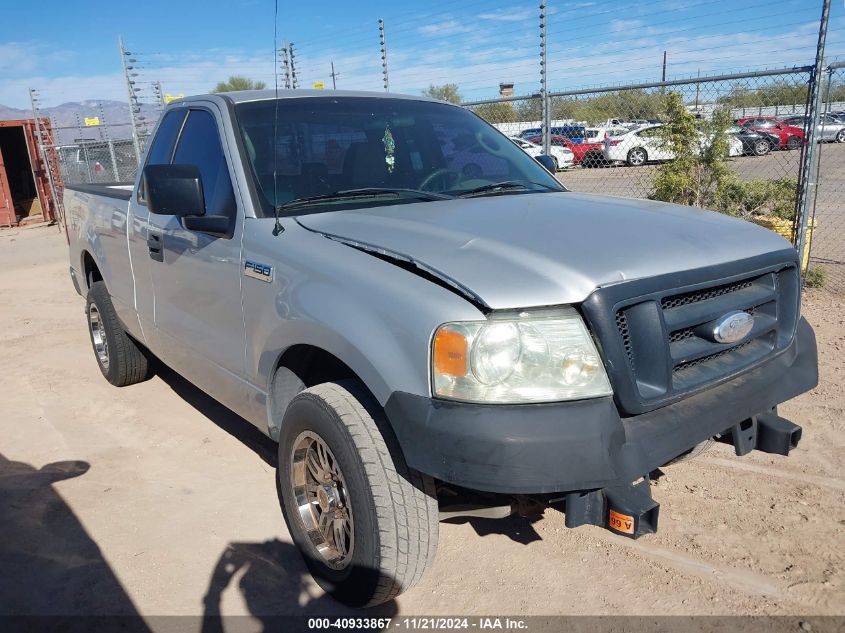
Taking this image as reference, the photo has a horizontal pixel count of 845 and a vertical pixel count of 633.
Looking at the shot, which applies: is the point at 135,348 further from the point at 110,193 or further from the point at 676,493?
the point at 676,493

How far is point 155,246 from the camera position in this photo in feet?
12.3

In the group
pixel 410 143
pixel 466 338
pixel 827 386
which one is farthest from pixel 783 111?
pixel 466 338

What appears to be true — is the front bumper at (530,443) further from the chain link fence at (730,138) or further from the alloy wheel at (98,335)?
the chain link fence at (730,138)

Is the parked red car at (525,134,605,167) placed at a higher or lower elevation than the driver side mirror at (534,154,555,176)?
lower

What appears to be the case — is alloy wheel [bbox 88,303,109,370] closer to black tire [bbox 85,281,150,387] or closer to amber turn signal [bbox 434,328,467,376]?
black tire [bbox 85,281,150,387]

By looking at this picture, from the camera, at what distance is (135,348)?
513cm

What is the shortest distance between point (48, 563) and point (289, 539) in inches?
41.6

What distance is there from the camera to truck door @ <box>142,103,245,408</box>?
3115mm

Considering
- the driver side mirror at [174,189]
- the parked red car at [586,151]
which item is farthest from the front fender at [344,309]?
the parked red car at [586,151]

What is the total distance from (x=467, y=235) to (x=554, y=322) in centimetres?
53

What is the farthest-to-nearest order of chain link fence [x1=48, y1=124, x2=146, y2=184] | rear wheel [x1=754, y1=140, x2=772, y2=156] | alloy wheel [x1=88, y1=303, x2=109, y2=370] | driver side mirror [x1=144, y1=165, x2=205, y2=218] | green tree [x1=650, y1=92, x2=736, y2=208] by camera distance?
chain link fence [x1=48, y1=124, x2=146, y2=184] → rear wheel [x1=754, y1=140, x2=772, y2=156] → green tree [x1=650, y1=92, x2=736, y2=208] → alloy wheel [x1=88, y1=303, x2=109, y2=370] → driver side mirror [x1=144, y1=165, x2=205, y2=218]

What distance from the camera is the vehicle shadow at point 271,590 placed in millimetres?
2691

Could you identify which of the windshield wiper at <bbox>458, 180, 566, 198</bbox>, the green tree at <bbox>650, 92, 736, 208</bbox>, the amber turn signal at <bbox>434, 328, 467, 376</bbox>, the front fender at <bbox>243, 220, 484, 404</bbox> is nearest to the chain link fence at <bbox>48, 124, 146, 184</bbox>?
the green tree at <bbox>650, 92, 736, 208</bbox>

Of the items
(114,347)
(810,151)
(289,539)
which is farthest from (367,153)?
(810,151)
